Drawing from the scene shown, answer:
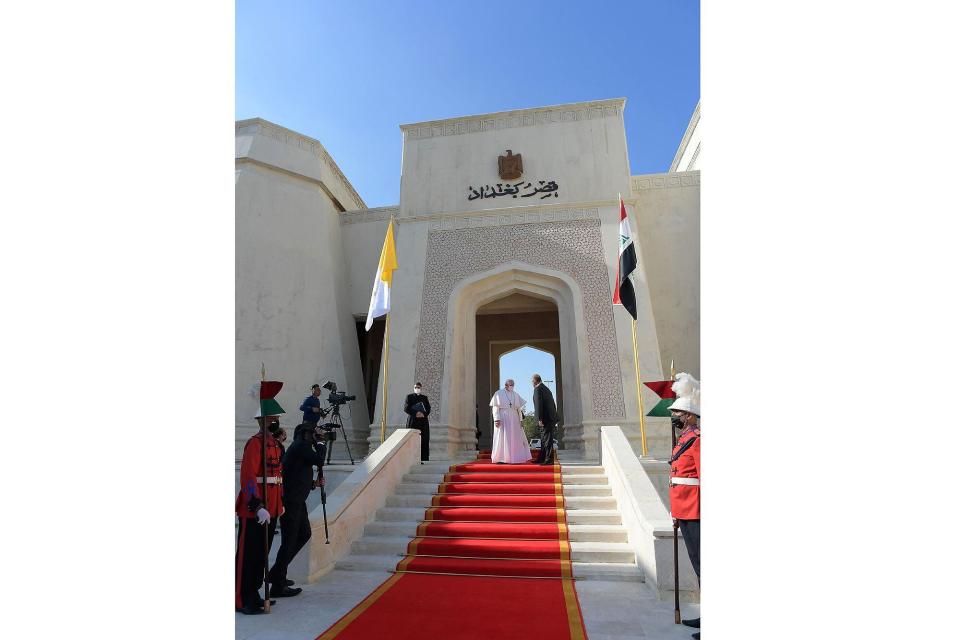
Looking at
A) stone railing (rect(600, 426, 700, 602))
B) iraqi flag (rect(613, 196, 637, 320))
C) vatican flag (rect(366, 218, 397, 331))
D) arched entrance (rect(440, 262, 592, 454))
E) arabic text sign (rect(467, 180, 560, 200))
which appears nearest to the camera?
stone railing (rect(600, 426, 700, 602))

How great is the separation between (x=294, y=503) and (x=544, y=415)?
422 centimetres

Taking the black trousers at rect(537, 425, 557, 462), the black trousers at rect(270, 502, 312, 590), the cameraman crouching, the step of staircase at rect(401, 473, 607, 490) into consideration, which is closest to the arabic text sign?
the black trousers at rect(537, 425, 557, 462)

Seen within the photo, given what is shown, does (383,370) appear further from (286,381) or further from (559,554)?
(559,554)

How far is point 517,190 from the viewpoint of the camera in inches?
431

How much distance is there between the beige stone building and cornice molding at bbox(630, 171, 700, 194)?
28 millimetres

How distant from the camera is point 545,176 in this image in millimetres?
10938

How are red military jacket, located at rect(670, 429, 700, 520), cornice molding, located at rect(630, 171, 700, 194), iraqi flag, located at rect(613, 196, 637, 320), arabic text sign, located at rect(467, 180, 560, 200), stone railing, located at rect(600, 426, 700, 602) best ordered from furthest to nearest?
cornice molding, located at rect(630, 171, 700, 194) → arabic text sign, located at rect(467, 180, 560, 200) → iraqi flag, located at rect(613, 196, 637, 320) → stone railing, located at rect(600, 426, 700, 602) → red military jacket, located at rect(670, 429, 700, 520)

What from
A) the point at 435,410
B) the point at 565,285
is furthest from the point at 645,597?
the point at 565,285

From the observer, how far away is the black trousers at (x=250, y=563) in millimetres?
4020

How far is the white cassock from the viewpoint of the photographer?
26.2 ft

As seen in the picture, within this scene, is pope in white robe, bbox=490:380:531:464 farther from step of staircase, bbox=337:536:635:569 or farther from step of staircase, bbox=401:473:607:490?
step of staircase, bbox=337:536:635:569

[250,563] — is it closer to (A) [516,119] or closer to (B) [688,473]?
(B) [688,473]

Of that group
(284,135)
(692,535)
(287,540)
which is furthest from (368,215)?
(692,535)

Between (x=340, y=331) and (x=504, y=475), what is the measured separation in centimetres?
558
